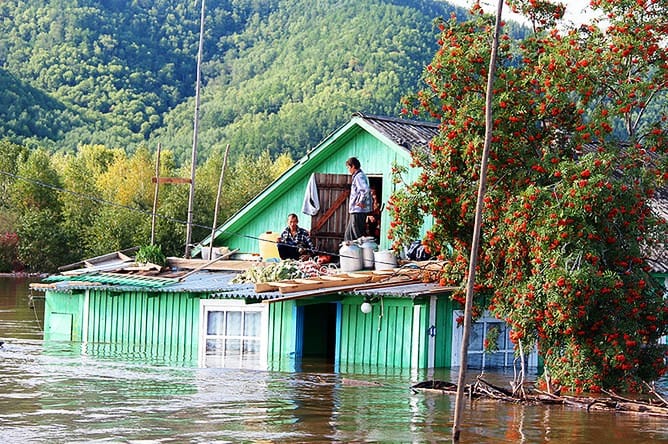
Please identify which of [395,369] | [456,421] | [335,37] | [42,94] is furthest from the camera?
[335,37]

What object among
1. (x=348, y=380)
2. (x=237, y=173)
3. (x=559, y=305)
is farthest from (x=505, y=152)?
(x=237, y=173)

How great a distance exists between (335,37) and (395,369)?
155 meters

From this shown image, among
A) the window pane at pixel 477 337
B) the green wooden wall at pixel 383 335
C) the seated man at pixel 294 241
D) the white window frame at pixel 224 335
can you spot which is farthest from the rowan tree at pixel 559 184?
the seated man at pixel 294 241

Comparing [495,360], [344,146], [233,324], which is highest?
[344,146]

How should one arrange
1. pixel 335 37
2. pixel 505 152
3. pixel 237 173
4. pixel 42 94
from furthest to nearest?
pixel 335 37 → pixel 42 94 → pixel 237 173 → pixel 505 152

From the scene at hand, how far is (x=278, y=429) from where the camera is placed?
16281 mm

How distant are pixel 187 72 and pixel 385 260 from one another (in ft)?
470

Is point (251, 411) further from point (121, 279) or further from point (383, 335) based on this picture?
point (121, 279)

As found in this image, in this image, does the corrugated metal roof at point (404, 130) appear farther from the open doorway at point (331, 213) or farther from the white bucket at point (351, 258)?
the white bucket at point (351, 258)

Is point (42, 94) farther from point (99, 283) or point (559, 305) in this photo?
point (559, 305)

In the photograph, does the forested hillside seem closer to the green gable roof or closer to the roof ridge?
the green gable roof

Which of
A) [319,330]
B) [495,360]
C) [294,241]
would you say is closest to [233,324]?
[319,330]

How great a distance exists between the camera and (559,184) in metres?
20.2

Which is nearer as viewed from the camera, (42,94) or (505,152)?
(505,152)
